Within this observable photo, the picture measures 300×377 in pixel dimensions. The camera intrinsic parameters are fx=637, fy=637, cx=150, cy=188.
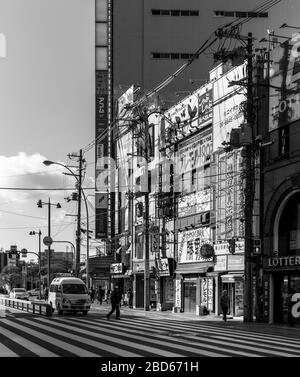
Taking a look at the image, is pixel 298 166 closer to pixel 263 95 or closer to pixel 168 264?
pixel 263 95

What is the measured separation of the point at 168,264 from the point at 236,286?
990 centimetres

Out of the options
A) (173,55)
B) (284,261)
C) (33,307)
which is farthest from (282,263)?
(173,55)

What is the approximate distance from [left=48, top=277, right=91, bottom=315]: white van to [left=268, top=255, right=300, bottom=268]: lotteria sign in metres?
12.7

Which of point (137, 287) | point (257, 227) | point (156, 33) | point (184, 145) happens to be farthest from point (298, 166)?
point (156, 33)

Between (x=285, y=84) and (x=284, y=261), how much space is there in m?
8.86

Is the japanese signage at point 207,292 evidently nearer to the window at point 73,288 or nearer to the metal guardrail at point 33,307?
the window at point 73,288

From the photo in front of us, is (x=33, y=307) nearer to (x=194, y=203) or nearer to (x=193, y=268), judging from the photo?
(x=193, y=268)

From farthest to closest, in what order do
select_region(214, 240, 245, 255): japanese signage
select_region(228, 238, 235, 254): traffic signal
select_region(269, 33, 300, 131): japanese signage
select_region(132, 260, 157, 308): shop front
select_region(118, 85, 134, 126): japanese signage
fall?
select_region(118, 85, 134, 126): japanese signage < select_region(132, 260, 157, 308): shop front < select_region(214, 240, 245, 255): japanese signage < select_region(228, 238, 235, 254): traffic signal < select_region(269, 33, 300, 131): japanese signage

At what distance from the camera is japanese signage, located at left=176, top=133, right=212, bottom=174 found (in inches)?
1654

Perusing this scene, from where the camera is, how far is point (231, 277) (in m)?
37.3

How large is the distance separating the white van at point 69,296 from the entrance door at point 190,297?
7712mm

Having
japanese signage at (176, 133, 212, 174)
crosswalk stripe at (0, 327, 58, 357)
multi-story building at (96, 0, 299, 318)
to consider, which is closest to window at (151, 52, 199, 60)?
multi-story building at (96, 0, 299, 318)

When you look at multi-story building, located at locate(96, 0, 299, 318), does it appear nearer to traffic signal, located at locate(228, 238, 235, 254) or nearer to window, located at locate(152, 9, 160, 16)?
window, located at locate(152, 9, 160, 16)

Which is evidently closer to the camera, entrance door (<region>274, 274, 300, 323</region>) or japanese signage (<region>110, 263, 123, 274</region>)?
entrance door (<region>274, 274, 300, 323</region>)
